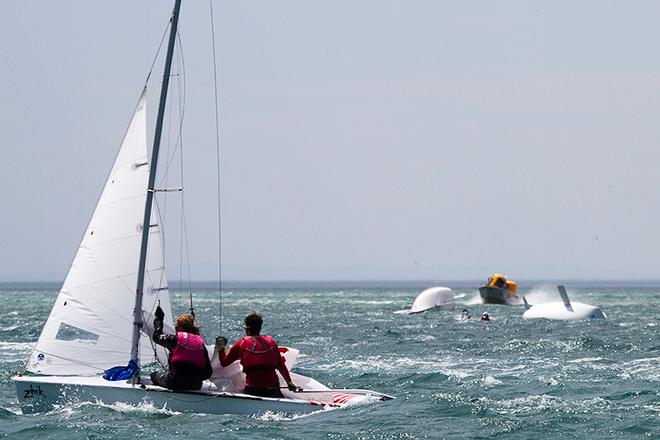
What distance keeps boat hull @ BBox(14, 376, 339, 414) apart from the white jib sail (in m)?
0.44

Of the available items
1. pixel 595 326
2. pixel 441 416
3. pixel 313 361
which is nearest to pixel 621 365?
pixel 313 361

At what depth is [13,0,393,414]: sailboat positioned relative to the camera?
21.2m

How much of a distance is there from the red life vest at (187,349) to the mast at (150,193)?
5.18 ft

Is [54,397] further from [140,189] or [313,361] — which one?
[313,361]

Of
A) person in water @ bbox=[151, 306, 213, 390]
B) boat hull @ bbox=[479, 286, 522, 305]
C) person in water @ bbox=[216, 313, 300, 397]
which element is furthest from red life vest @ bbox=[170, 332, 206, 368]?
boat hull @ bbox=[479, 286, 522, 305]

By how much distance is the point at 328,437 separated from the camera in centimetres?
1828

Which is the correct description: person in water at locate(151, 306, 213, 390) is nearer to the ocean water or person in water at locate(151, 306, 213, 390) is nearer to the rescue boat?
the ocean water

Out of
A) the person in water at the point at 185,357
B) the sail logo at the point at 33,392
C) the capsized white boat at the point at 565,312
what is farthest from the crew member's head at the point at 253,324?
the capsized white boat at the point at 565,312

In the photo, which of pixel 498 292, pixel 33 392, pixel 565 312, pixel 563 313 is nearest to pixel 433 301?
pixel 498 292

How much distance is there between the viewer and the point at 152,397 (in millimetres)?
20406

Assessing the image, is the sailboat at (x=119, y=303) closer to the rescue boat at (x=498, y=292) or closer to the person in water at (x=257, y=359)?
the person in water at (x=257, y=359)

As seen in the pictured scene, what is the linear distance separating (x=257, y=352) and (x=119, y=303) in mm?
3109

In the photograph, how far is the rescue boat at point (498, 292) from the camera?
106 m

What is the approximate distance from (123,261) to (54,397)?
2707 millimetres
